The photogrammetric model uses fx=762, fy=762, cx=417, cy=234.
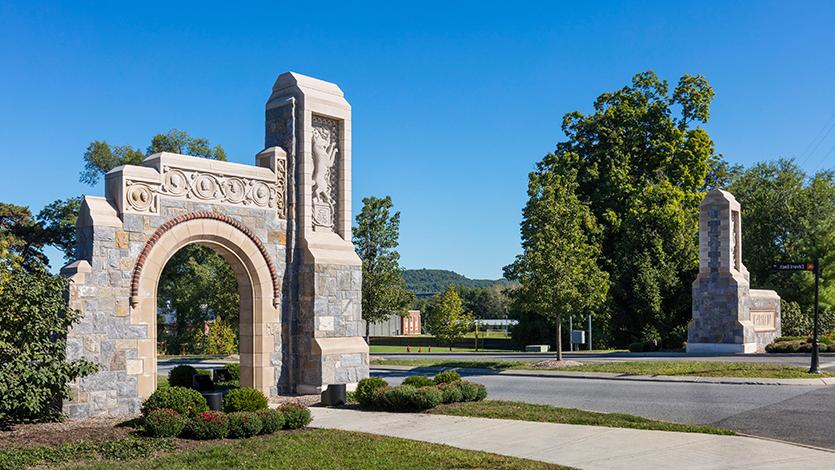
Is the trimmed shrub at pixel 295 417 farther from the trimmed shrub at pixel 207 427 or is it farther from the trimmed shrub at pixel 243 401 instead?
the trimmed shrub at pixel 207 427

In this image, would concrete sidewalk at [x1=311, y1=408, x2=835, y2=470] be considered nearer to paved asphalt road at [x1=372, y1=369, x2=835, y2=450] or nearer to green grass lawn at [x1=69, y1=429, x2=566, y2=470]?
green grass lawn at [x1=69, y1=429, x2=566, y2=470]

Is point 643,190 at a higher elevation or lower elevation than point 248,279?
higher

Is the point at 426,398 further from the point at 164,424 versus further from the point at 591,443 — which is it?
the point at 164,424

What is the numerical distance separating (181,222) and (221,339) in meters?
25.8

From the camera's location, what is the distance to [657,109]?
46000mm

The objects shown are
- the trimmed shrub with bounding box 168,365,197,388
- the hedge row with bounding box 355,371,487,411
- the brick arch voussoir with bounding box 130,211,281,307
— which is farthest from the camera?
the trimmed shrub with bounding box 168,365,197,388

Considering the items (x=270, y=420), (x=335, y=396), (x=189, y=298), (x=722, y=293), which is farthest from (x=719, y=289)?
(x=189, y=298)

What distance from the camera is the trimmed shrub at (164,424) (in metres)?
13.0

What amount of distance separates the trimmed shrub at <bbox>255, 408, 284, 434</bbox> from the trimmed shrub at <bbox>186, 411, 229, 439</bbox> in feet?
2.21

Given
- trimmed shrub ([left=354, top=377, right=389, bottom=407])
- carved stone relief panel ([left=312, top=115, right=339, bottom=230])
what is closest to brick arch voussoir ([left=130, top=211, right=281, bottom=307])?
carved stone relief panel ([left=312, top=115, right=339, bottom=230])

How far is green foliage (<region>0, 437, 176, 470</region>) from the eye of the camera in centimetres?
1110

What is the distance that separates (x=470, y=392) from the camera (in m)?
17.2

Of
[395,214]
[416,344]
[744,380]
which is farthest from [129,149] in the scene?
[744,380]

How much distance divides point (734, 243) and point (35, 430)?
3072 centimetres
